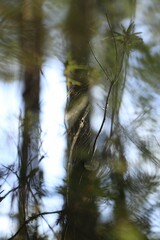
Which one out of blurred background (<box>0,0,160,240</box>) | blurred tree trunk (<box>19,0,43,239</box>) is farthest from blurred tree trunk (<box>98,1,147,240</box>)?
blurred tree trunk (<box>19,0,43,239</box>)

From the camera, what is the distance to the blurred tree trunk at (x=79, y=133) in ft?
2.39

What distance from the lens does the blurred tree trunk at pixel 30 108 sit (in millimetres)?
751

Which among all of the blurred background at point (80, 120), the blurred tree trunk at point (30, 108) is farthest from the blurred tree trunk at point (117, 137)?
the blurred tree trunk at point (30, 108)

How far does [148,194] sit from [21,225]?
273 mm

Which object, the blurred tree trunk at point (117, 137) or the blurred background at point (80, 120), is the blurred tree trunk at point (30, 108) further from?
the blurred tree trunk at point (117, 137)

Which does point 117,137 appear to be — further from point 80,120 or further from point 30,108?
point 30,108

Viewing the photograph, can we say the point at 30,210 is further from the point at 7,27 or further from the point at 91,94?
the point at 7,27

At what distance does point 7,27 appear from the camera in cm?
86

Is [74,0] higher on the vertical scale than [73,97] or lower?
higher

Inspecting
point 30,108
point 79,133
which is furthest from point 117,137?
point 30,108

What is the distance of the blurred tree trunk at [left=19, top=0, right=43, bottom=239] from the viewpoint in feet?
2.47

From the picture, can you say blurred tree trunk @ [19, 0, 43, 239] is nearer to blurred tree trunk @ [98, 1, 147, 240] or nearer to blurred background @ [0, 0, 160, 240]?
blurred background @ [0, 0, 160, 240]

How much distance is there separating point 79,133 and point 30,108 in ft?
0.41

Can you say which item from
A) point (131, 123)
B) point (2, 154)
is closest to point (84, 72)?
point (131, 123)
